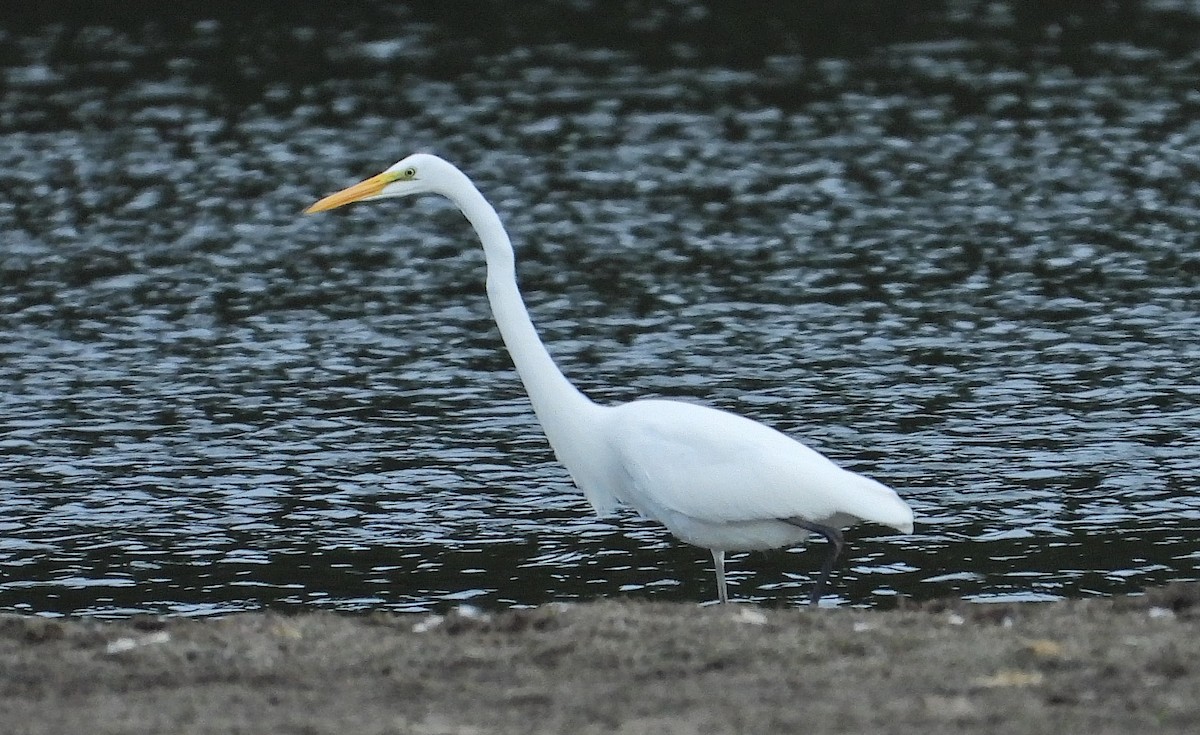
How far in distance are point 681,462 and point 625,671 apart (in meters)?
2.18

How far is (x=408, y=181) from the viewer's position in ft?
33.4

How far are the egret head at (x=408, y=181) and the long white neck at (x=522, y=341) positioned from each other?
0.14 metres

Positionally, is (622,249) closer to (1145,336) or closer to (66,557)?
(1145,336)

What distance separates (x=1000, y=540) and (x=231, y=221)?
436 inches

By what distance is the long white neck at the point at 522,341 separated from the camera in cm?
983

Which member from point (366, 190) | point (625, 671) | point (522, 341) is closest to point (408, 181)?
point (366, 190)

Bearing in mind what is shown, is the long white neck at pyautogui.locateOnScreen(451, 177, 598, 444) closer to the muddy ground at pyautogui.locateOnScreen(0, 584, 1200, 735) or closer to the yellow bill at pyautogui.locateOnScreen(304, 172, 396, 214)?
the yellow bill at pyautogui.locateOnScreen(304, 172, 396, 214)

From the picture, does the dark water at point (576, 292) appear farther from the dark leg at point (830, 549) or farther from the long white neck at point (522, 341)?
the dark leg at point (830, 549)

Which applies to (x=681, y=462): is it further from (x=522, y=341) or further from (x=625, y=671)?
(x=625, y=671)

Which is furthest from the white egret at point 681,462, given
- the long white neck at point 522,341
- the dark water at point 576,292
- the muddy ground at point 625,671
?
the dark water at point 576,292

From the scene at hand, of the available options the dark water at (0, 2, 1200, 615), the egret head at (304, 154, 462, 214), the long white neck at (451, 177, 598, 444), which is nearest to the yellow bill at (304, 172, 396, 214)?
the egret head at (304, 154, 462, 214)

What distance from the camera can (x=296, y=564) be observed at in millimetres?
11797

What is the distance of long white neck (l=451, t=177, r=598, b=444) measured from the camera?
983 cm

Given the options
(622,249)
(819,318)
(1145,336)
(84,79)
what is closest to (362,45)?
(84,79)
